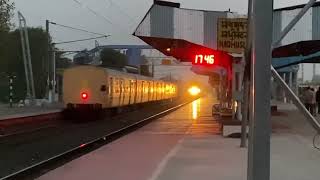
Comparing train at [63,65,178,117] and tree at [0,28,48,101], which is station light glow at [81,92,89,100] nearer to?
train at [63,65,178,117]

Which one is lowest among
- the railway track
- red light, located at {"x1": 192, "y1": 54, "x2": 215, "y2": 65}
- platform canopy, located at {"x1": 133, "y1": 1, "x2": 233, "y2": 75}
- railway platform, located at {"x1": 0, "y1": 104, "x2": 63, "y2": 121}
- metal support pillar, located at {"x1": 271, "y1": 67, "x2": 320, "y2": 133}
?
the railway track

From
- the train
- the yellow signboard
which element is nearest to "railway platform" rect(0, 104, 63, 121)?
the train

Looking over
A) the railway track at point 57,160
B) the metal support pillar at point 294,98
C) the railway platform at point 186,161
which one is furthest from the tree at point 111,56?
the metal support pillar at point 294,98

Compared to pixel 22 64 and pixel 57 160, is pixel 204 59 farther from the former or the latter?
pixel 22 64

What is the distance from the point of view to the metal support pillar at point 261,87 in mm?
4316

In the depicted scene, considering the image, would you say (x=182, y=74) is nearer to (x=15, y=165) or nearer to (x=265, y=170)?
(x=15, y=165)

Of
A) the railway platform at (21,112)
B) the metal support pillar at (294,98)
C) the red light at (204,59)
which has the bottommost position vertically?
the railway platform at (21,112)

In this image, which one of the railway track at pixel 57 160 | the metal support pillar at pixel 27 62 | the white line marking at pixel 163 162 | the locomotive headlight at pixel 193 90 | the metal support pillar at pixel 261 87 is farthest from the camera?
the locomotive headlight at pixel 193 90

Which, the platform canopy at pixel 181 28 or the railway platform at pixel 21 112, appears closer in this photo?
the platform canopy at pixel 181 28

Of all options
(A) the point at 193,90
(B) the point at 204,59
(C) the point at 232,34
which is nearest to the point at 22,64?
(B) the point at 204,59

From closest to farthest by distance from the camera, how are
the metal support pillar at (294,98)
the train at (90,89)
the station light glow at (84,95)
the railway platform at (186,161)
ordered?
the metal support pillar at (294,98) → the railway platform at (186,161) → the train at (90,89) → the station light glow at (84,95)

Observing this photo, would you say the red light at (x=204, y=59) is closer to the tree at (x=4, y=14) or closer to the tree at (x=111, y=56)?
the tree at (x=4, y=14)

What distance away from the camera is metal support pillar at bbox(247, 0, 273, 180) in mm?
4316

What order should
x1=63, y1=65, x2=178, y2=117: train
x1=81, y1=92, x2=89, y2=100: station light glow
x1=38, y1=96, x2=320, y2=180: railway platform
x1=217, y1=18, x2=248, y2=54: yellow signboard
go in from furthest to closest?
x1=81, y1=92, x2=89, y2=100: station light glow
x1=63, y1=65, x2=178, y2=117: train
x1=217, y1=18, x2=248, y2=54: yellow signboard
x1=38, y1=96, x2=320, y2=180: railway platform
